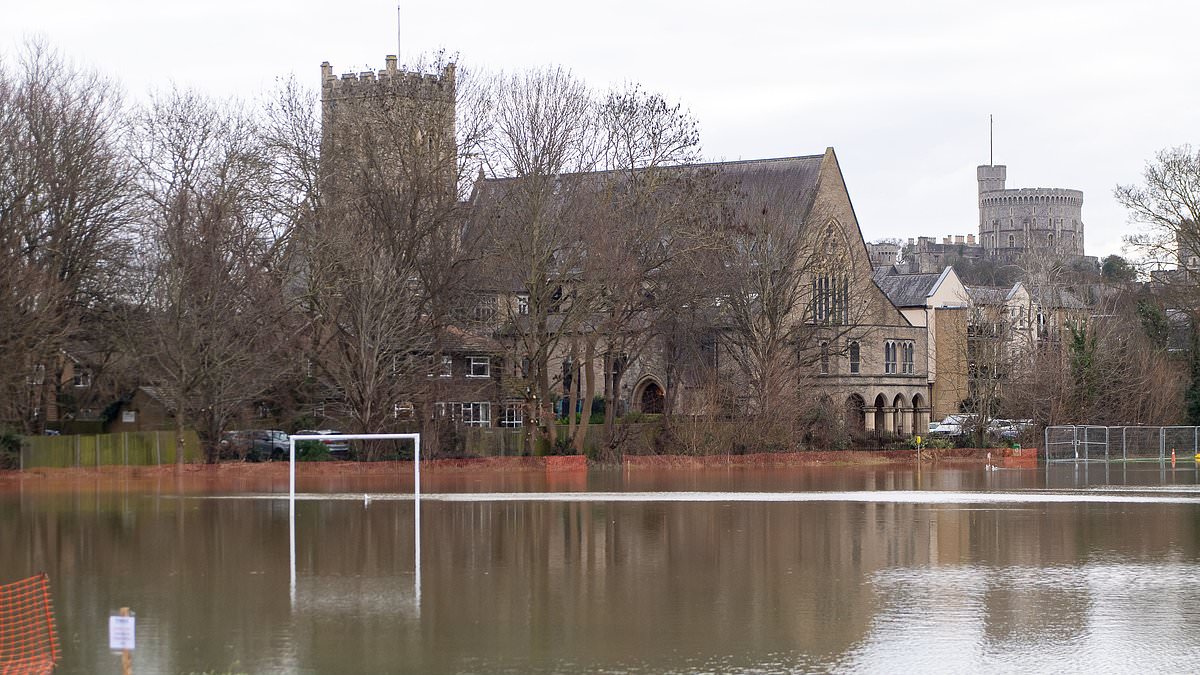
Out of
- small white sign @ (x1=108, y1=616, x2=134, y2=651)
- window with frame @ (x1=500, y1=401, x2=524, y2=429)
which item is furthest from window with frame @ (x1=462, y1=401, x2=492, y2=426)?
small white sign @ (x1=108, y1=616, x2=134, y2=651)

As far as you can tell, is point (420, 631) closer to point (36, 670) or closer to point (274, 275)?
point (36, 670)

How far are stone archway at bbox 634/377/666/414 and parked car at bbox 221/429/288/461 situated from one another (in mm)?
24642

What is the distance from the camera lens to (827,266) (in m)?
70.3

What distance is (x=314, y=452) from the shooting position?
192ft

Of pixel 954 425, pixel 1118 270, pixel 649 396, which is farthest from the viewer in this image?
pixel 1118 270

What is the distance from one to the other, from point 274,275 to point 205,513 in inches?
986

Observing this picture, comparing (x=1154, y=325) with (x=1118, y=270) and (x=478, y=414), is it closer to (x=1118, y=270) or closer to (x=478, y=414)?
(x=1118, y=270)

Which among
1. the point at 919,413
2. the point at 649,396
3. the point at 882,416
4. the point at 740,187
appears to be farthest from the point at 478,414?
the point at 919,413

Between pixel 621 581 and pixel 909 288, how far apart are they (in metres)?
75.7

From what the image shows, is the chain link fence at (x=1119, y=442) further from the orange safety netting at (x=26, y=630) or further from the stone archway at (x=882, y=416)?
the orange safety netting at (x=26, y=630)

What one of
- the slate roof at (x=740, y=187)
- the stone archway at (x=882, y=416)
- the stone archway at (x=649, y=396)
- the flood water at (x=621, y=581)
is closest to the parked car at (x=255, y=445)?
the slate roof at (x=740, y=187)

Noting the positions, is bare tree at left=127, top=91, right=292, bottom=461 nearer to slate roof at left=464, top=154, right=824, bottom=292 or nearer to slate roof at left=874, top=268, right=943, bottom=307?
slate roof at left=464, top=154, right=824, bottom=292

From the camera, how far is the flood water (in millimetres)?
16859

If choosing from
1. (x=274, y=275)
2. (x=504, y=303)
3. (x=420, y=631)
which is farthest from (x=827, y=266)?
(x=420, y=631)
